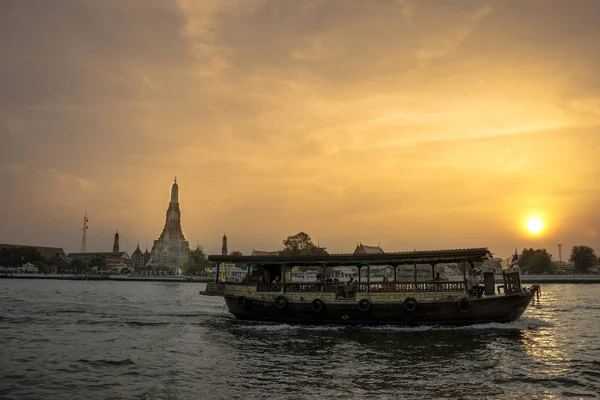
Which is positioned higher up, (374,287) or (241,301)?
(374,287)

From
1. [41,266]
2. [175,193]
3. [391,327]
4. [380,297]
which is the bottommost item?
[391,327]

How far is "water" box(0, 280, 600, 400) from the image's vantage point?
14.2 meters

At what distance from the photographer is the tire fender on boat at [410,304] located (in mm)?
25578

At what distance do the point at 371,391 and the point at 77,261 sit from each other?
6095 inches

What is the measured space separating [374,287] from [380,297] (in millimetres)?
953

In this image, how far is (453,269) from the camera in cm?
16825

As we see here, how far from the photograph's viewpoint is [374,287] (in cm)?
2730

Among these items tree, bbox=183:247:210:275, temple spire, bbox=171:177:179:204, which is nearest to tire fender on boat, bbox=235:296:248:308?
tree, bbox=183:247:210:275

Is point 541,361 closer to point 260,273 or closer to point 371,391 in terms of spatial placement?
point 371,391

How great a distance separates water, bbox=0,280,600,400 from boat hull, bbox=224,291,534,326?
0.58 meters

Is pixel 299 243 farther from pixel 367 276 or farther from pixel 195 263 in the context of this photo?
pixel 367 276

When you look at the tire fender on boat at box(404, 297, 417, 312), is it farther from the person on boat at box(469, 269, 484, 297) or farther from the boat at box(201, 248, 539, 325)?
the person on boat at box(469, 269, 484, 297)

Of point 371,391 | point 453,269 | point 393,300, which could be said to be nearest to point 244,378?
point 371,391

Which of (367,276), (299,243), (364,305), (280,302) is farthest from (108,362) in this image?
(299,243)
